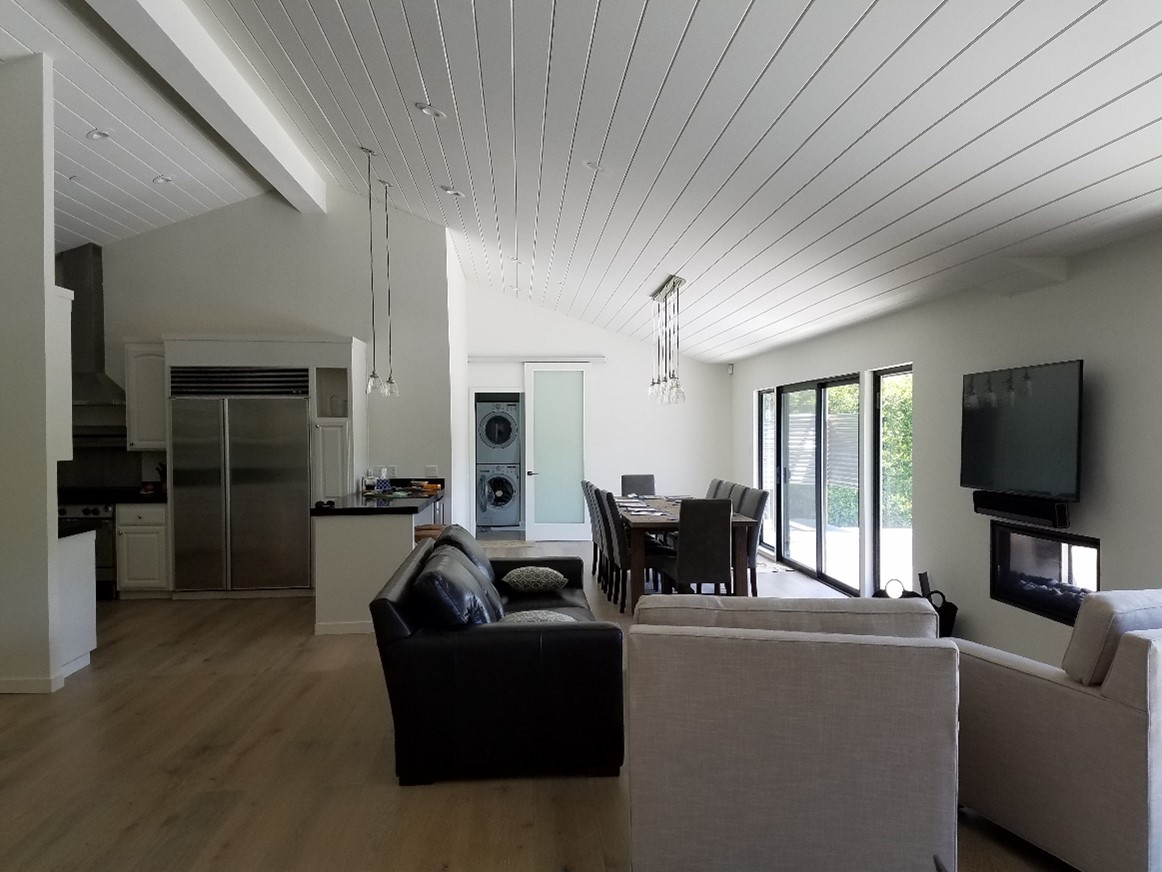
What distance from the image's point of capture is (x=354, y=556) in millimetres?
5102

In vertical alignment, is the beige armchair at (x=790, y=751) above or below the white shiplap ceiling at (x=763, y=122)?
below

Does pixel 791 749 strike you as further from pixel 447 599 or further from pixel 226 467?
pixel 226 467

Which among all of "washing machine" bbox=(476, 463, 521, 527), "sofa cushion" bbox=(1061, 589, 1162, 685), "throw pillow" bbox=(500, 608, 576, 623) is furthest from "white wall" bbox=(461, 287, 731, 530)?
"sofa cushion" bbox=(1061, 589, 1162, 685)

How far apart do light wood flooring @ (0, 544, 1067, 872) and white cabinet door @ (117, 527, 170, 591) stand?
2.12 metres

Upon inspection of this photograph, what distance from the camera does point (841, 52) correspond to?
2.37 m

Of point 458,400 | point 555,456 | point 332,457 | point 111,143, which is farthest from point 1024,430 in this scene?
point 555,456

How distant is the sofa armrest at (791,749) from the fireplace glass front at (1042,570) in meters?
2.15

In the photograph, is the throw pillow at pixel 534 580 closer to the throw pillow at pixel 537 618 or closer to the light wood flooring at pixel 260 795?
the light wood flooring at pixel 260 795

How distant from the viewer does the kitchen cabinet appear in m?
6.16

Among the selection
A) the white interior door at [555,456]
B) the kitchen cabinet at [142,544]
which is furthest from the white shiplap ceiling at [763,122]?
the white interior door at [555,456]

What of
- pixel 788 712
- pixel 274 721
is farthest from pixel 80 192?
pixel 788 712

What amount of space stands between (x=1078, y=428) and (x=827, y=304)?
2064 mm

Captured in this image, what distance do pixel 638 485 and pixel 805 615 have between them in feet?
19.7

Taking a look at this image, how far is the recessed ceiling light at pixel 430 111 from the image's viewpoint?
160 inches
